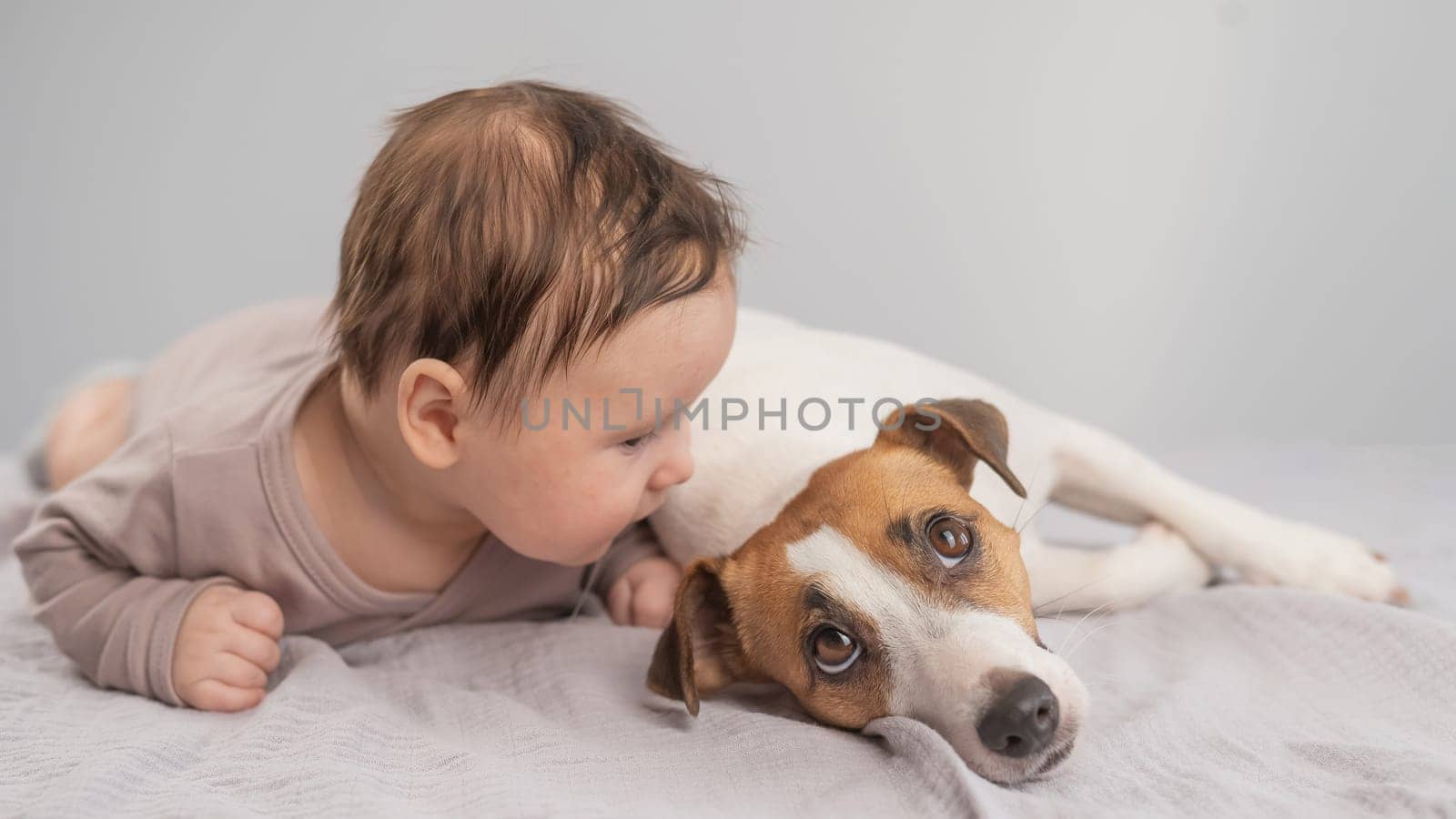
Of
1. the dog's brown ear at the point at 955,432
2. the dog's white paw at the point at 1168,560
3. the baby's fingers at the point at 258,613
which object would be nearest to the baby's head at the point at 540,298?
the dog's brown ear at the point at 955,432

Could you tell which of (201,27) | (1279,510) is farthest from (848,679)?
(201,27)

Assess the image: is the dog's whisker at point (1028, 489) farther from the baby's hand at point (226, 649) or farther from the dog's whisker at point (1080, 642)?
the baby's hand at point (226, 649)

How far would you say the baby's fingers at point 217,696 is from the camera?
76.0 inches

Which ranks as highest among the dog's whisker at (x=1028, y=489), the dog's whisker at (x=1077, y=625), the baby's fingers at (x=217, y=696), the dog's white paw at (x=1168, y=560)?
the dog's whisker at (x=1028, y=489)

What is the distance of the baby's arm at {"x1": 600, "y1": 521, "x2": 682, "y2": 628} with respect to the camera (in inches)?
89.7

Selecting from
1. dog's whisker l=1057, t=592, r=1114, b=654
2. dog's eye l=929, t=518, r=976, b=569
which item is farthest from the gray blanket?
dog's eye l=929, t=518, r=976, b=569

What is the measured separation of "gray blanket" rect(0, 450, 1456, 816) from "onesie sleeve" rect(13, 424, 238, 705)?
7cm

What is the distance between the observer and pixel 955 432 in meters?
1.94

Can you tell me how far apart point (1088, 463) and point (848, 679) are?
0.97m

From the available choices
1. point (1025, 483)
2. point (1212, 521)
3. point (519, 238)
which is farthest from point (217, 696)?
point (1212, 521)

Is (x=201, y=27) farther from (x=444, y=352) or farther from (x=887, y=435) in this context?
(x=887, y=435)

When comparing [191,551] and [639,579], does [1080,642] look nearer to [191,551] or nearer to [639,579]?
[639,579]

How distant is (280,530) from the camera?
2.13m

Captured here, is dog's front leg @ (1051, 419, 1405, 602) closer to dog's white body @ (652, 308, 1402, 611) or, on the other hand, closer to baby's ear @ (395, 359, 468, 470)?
dog's white body @ (652, 308, 1402, 611)
